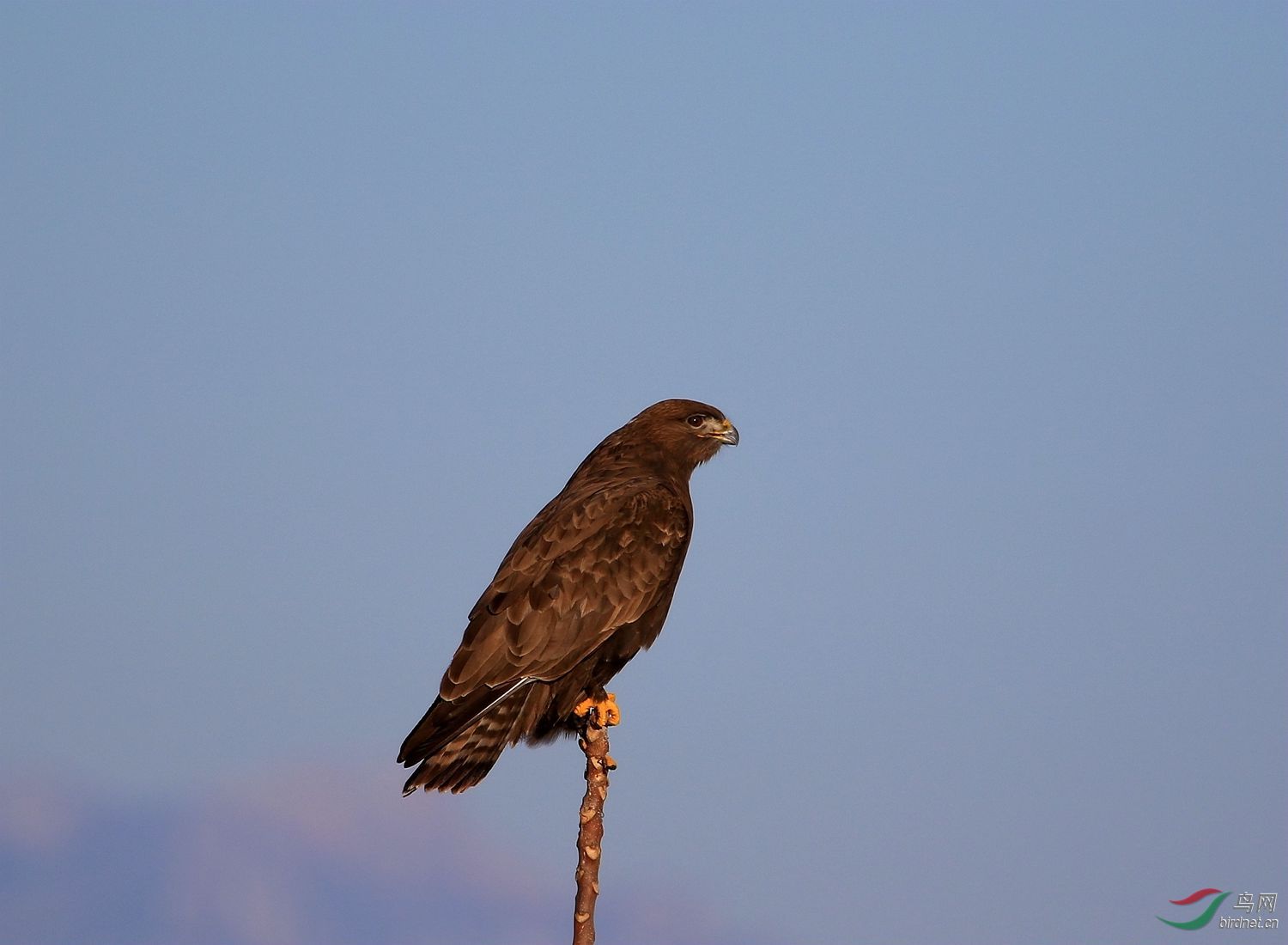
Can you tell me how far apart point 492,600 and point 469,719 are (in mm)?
986

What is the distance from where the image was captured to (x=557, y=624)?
404 inches

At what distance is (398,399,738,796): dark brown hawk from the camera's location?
9766 millimetres

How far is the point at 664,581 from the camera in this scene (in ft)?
35.4

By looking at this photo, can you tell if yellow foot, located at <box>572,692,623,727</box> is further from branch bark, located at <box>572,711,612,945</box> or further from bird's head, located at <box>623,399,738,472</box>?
bird's head, located at <box>623,399,738,472</box>

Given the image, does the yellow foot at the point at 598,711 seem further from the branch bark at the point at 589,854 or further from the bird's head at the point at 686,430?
the bird's head at the point at 686,430

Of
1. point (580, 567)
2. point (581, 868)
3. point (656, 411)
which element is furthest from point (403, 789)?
point (656, 411)

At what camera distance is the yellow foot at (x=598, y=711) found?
1035 centimetres

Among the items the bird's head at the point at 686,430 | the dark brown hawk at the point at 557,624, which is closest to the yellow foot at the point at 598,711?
the dark brown hawk at the point at 557,624

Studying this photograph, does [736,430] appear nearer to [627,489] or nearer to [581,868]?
[627,489]

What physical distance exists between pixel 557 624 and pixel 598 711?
0.71 m

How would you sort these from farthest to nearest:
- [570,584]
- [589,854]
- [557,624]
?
[570,584]
[557,624]
[589,854]

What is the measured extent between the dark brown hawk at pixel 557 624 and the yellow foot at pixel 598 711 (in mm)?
10

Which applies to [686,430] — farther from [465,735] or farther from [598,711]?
[465,735]

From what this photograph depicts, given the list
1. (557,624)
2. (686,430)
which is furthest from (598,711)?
(686,430)
